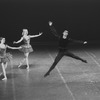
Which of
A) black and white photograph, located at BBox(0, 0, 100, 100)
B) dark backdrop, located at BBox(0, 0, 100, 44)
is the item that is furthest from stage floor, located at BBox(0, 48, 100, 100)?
dark backdrop, located at BBox(0, 0, 100, 44)

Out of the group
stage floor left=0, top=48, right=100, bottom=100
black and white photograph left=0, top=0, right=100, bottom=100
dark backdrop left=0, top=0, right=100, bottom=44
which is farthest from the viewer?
dark backdrop left=0, top=0, right=100, bottom=44

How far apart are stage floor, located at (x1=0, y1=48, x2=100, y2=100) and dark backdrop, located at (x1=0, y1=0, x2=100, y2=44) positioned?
11.1 feet

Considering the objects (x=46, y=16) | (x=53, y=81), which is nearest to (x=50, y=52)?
(x=46, y=16)

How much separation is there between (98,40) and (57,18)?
2280 millimetres

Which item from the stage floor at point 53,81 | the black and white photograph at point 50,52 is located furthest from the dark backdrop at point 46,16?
the stage floor at point 53,81

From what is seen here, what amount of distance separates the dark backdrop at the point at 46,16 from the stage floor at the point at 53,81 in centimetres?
337

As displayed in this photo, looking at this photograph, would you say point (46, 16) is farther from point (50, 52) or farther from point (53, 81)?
point (53, 81)

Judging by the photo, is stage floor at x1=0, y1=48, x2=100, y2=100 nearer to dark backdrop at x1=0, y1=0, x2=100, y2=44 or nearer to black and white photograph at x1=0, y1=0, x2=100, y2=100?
A: black and white photograph at x1=0, y1=0, x2=100, y2=100

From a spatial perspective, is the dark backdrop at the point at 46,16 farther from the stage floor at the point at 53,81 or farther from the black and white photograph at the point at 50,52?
the stage floor at the point at 53,81

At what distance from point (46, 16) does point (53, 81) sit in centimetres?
678

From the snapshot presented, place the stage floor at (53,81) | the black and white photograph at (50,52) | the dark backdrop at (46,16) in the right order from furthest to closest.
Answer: the dark backdrop at (46,16)
the black and white photograph at (50,52)
the stage floor at (53,81)

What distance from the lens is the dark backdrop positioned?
16.9m

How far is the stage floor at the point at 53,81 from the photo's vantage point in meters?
9.55

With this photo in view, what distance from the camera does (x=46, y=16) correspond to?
1712 cm
